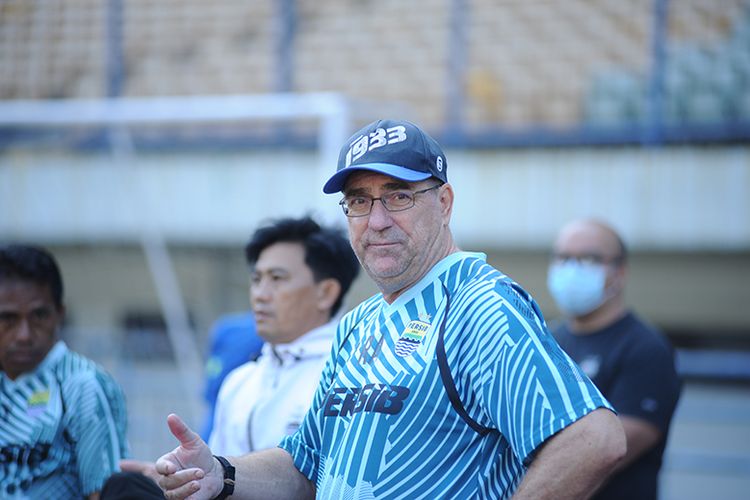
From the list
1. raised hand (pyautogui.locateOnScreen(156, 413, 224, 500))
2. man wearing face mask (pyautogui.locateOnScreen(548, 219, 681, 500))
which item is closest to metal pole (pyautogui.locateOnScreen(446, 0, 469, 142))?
man wearing face mask (pyautogui.locateOnScreen(548, 219, 681, 500))

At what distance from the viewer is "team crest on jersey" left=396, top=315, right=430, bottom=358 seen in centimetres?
244

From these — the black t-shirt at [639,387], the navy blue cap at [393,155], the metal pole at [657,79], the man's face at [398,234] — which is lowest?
the black t-shirt at [639,387]

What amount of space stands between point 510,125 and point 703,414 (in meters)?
3.42

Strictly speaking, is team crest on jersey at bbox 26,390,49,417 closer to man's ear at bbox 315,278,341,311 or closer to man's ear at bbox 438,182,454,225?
man's ear at bbox 315,278,341,311

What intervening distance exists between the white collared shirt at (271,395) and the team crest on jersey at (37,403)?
0.75m

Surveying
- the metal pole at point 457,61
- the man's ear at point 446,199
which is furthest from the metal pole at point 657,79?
the man's ear at point 446,199

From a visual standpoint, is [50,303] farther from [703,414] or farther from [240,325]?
[703,414]

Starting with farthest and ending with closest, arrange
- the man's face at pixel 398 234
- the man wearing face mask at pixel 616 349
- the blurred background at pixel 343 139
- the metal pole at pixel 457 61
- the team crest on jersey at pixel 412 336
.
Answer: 1. the metal pole at pixel 457 61
2. the blurred background at pixel 343 139
3. the man wearing face mask at pixel 616 349
4. the man's face at pixel 398 234
5. the team crest on jersey at pixel 412 336

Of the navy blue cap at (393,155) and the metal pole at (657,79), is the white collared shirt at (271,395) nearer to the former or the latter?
the navy blue cap at (393,155)

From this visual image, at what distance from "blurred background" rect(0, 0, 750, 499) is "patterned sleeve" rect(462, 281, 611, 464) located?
4428 millimetres

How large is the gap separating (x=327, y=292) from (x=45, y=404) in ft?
4.04

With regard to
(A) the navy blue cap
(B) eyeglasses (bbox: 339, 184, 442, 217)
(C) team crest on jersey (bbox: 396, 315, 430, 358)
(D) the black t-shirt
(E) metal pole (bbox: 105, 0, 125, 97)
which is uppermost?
(E) metal pole (bbox: 105, 0, 125, 97)

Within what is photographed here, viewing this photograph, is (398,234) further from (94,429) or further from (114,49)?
(114,49)

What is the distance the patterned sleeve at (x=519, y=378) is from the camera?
217 centimetres
